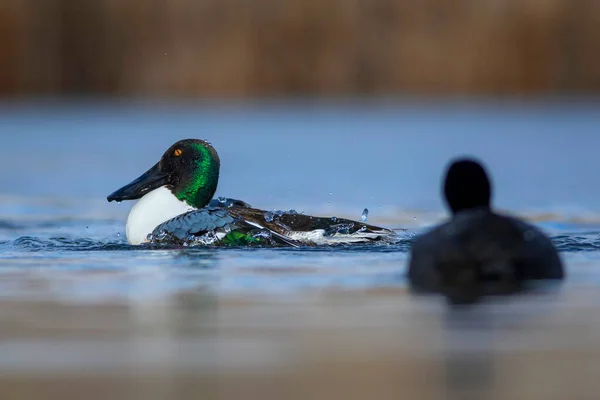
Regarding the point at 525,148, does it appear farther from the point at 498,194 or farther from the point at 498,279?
the point at 498,279

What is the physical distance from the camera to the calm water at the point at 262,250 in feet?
16.2

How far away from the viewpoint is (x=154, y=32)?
19359 millimetres

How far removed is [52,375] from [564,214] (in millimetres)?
6467

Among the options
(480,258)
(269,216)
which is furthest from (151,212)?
(480,258)

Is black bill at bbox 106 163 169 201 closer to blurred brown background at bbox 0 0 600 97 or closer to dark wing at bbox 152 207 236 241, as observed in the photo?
dark wing at bbox 152 207 236 241

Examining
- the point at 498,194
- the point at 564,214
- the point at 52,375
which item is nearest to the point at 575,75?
the point at 498,194

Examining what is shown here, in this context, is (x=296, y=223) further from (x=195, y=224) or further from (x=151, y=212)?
(x=151, y=212)

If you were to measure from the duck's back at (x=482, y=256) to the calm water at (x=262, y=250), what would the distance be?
186 mm

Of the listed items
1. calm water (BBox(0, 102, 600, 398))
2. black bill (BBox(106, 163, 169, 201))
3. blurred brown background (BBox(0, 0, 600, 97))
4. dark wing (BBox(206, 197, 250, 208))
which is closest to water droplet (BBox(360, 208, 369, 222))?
calm water (BBox(0, 102, 600, 398))

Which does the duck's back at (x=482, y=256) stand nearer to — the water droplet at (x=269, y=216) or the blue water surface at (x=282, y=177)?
the blue water surface at (x=282, y=177)

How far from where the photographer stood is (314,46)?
19.4 meters

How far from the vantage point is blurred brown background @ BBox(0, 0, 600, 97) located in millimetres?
18844

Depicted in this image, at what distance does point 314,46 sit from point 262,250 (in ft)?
39.2

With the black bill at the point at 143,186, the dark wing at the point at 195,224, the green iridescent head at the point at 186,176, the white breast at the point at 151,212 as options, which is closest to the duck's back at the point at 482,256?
the dark wing at the point at 195,224
